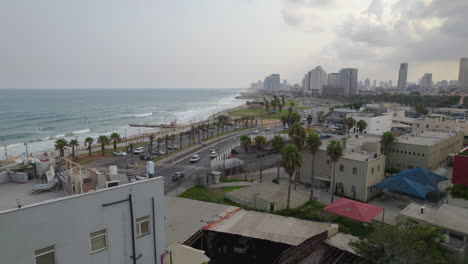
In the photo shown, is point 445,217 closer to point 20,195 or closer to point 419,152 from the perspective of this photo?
point 419,152

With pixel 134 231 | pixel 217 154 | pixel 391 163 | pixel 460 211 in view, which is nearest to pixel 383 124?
pixel 391 163

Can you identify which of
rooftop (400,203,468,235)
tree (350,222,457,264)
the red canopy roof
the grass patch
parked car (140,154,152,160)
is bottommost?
parked car (140,154,152,160)

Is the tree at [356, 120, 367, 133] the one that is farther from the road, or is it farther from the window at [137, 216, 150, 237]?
the window at [137, 216, 150, 237]

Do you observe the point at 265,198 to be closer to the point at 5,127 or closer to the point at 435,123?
the point at 435,123

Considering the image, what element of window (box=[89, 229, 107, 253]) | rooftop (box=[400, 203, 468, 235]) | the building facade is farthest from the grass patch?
the building facade

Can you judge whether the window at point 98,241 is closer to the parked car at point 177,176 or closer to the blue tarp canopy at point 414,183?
the blue tarp canopy at point 414,183

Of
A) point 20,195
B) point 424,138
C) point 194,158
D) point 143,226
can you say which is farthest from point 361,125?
point 20,195

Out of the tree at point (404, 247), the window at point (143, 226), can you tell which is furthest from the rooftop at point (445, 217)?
the window at point (143, 226)
